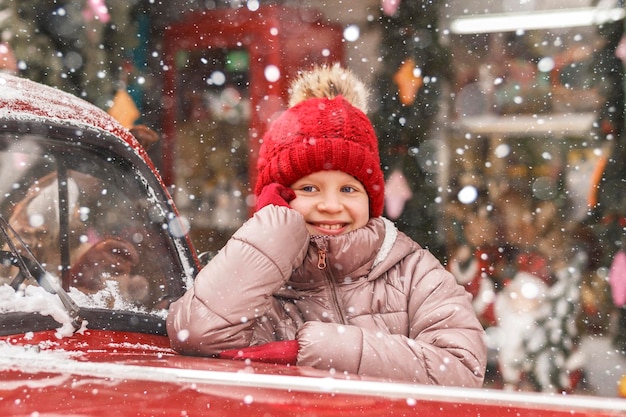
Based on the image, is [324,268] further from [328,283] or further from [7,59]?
[7,59]

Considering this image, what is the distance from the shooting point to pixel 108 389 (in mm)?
943

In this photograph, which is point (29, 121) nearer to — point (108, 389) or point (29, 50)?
point (108, 389)

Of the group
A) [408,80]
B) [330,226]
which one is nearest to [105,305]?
[330,226]

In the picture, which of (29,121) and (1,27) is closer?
(29,121)

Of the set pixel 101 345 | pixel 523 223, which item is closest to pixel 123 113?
pixel 523 223

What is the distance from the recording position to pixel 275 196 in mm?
1670

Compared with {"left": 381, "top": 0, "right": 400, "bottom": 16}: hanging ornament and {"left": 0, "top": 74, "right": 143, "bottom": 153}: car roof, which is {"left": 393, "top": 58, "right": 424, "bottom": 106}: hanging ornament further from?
{"left": 0, "top": 74, "right": 143, "bottom": 153}: car roof

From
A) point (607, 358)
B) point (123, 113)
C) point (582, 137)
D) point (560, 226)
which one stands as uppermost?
point (123, 113)

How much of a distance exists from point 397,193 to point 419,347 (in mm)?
2653

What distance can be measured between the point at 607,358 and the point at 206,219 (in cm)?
296

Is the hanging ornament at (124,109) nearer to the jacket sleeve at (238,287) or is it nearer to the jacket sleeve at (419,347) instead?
the jacket sleeve at (238,287)

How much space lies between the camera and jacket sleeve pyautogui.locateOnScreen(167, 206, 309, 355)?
1.42 metres

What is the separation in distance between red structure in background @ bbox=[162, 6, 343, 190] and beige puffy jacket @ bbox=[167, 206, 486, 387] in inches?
120

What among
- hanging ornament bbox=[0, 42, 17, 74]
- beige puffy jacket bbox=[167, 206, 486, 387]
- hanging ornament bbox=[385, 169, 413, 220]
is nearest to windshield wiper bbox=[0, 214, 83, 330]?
beige puffy jacket bbox=[167, 206, 486, 387]
